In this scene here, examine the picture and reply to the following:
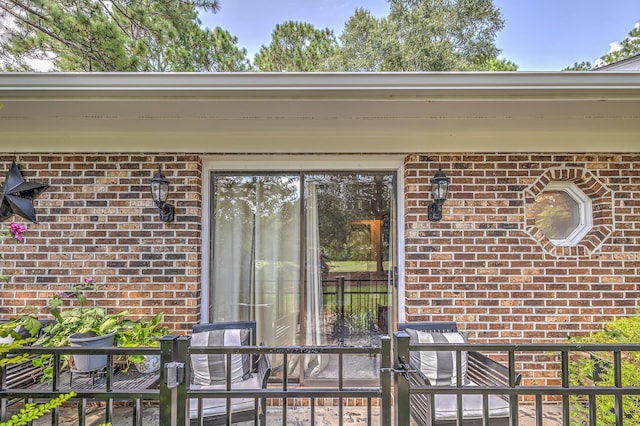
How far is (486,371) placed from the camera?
2453 mm

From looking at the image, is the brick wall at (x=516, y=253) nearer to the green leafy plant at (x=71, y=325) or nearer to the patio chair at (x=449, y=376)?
the patio chair at (x=449, y=376)

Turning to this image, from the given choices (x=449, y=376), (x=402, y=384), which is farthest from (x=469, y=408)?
(x=402, y=384)

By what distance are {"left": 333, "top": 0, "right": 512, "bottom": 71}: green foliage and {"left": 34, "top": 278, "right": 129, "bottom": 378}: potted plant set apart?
1042cm

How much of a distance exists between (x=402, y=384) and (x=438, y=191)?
1.66 metres

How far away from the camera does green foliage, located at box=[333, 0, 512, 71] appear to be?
10.7m

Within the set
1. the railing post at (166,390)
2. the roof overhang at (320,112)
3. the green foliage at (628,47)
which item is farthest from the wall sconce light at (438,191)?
the green foliage at (628,47)

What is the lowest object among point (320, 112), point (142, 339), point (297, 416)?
point (297, 416)

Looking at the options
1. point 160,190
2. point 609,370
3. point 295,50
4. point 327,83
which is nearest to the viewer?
point 327,83

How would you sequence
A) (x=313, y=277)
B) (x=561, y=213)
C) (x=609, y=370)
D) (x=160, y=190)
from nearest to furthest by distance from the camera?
(x=609, y=370) → (x=160, y=190) → (x=561, y=213) → (x=313, y=277)

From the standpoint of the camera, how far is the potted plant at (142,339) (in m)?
2.52

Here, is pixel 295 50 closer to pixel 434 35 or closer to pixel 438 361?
pixel 434 35

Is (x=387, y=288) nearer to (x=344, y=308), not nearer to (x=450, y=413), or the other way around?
(x=344, y=308)

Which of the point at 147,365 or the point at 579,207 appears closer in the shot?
the point at 147,365

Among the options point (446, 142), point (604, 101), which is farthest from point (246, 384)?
point (604, 101)
